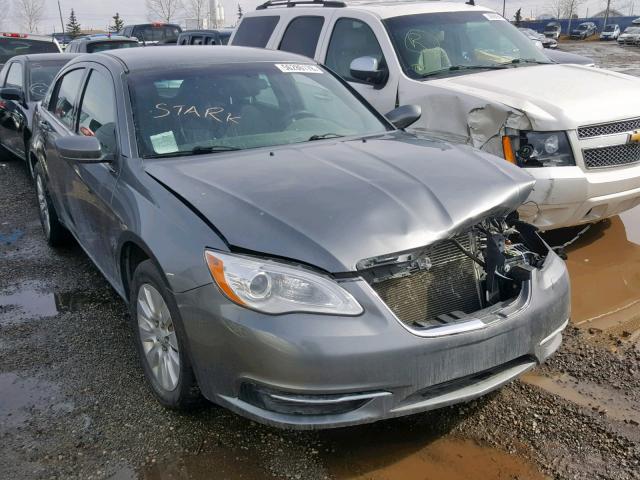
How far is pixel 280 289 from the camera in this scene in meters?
2.46

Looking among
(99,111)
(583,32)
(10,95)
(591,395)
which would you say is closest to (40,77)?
(10,95)

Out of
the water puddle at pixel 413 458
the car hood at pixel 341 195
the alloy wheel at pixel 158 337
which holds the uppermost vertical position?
the car hood at pixel 341 195

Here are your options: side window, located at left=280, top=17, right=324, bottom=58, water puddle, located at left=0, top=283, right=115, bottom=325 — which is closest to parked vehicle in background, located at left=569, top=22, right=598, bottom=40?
side window, located at left=280, top=17, right=324, bottom=58

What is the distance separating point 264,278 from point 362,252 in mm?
400

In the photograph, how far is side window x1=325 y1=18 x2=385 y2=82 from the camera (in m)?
6.19

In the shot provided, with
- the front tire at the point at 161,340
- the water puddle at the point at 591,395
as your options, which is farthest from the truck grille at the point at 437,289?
the front tire at the point at 161,340

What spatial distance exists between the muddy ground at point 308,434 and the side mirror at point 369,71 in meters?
2.89

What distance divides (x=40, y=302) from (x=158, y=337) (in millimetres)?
1958

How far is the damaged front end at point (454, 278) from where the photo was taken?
257 cm

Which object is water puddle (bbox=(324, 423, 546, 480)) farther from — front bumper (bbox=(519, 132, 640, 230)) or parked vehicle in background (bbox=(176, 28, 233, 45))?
parked vehicle in background (bbox=(176, 28, 233, 45))

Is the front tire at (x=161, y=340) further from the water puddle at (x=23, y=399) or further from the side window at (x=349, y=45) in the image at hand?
the side window at (x=349, y=45)

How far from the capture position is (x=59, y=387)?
11.2 feet

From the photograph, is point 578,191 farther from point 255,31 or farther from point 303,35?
point 255,31

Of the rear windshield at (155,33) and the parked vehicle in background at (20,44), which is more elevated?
the parked vehicle in background at (20,44)
